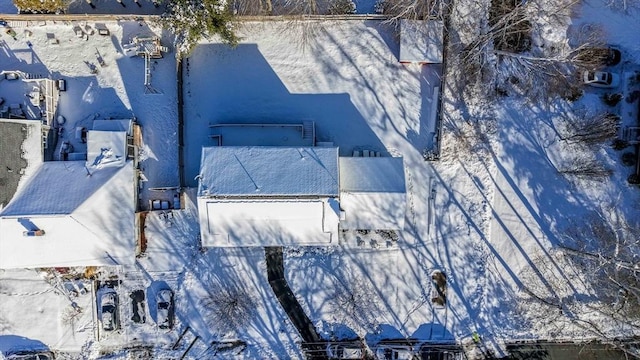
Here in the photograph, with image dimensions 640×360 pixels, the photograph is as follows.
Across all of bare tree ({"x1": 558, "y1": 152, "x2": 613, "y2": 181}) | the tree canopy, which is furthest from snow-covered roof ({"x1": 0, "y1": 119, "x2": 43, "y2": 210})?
bare tree ({"x1": 558, "y1": 152, "x2": 613, "y2": 181})

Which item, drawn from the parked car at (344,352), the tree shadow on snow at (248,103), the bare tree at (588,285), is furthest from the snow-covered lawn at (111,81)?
the bare tree at (588,285)

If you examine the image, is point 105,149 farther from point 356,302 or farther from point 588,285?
point 588,285

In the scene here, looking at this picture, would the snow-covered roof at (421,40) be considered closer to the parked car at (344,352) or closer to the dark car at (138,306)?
the parked car at (344,352)

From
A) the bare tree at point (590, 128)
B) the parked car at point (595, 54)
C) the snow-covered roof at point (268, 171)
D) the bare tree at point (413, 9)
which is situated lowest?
the snow-covered roof at point (268, 171)

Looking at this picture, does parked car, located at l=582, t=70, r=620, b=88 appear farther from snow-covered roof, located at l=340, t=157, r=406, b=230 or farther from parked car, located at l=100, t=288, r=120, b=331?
parked car, located at l=100, t=288, r=120, b=331

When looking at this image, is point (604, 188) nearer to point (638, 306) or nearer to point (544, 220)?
point (544, 220)

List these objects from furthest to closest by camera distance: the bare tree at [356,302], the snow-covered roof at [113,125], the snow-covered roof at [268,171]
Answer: the bare tree at [356,302]
the snow-covered roof at [113,125]
the snow-covered roof at [268,171]

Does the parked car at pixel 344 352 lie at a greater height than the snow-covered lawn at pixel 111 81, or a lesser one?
lesser

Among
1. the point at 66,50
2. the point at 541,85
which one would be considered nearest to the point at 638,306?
the point at 541,85
